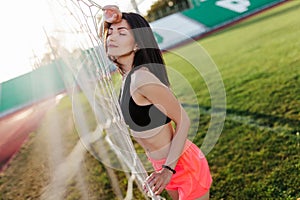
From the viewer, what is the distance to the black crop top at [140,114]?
1353 millimetres

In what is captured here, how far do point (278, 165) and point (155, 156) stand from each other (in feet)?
6.17

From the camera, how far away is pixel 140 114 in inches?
53.7

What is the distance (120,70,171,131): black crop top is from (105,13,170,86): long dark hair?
8cm

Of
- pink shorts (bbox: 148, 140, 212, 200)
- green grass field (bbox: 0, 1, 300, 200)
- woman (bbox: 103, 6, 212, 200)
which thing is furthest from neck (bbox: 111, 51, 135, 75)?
green grass field (bbox: 0, 1, 300, 200)

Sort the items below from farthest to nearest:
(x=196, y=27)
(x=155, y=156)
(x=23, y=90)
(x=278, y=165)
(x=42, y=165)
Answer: (x=196, y=27) → (x=23, y=90) → (x=42, y=165) → (x=278, y=165) → (x=155, y=156)

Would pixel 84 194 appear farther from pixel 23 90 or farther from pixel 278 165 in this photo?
pixel 23 90

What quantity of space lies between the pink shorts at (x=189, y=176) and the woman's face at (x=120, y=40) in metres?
0.43

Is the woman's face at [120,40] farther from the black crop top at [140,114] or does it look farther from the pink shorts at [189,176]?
the pink shorts at [189,176]

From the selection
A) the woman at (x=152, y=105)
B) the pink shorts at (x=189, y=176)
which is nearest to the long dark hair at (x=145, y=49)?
the woman at (x=152, y=105)

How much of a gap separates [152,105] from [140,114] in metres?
0.06

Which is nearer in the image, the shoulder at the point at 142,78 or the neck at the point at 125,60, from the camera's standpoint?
the shoulder at the point at 142,78


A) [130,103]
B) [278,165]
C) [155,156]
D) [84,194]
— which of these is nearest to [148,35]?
[130,103]

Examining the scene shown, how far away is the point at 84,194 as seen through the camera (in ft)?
12.6

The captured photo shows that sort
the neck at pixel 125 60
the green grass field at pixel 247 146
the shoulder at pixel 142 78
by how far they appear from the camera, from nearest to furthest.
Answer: the shoulder at pixel 142 78 < the neck at pixel 125 60 < the green grass field at pixel 247 146
